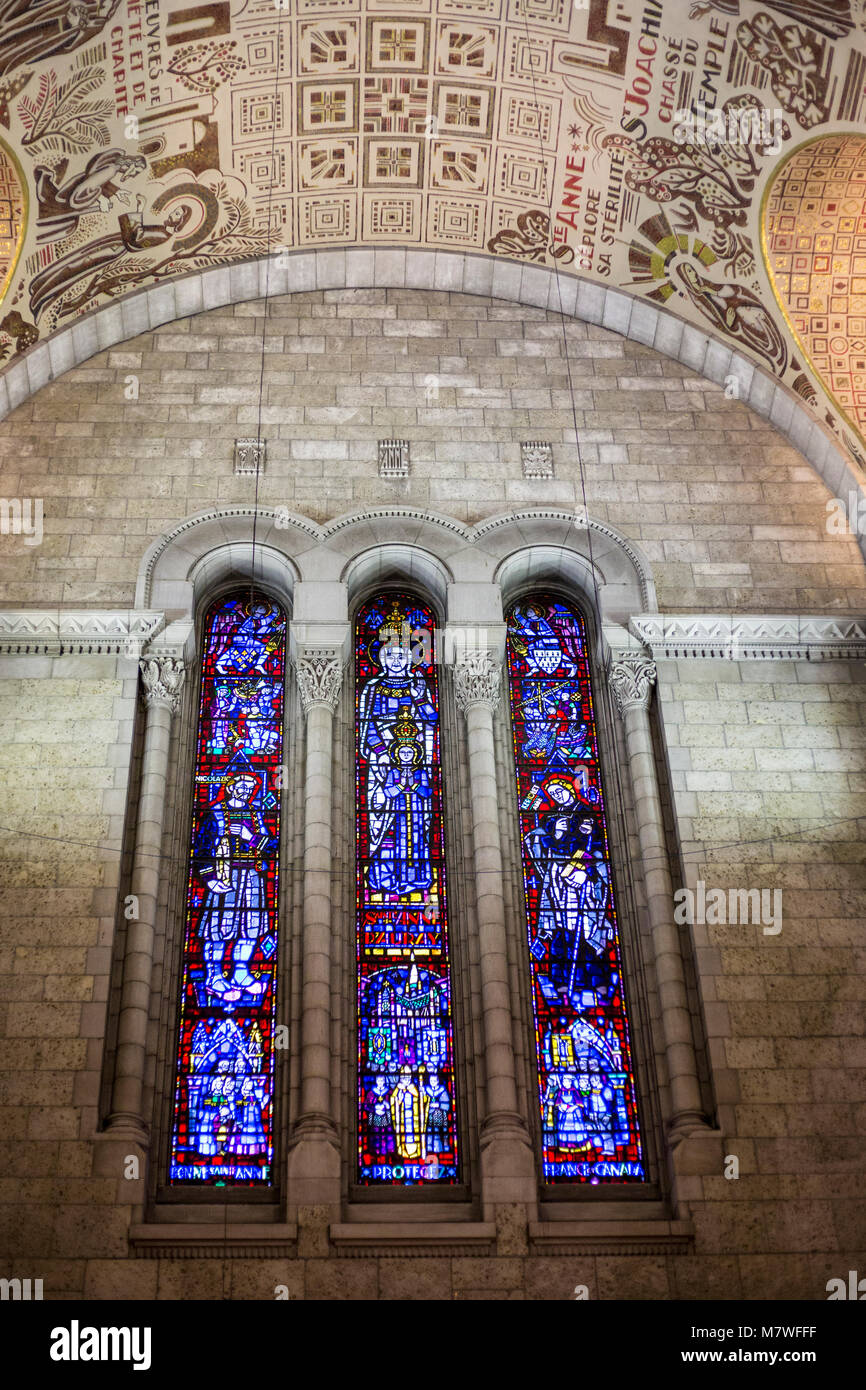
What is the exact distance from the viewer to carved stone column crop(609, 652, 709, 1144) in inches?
374

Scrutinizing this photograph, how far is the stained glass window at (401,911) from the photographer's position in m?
9.70

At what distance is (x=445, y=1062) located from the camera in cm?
995

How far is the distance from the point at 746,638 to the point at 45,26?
6799mm

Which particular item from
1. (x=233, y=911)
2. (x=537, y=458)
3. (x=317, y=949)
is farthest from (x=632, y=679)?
(x=233, y=911)

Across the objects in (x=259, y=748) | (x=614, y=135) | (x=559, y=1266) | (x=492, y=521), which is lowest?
(x=559, y=1266)

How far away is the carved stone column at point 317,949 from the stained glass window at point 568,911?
4.65ft

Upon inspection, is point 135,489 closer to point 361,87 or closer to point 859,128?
point 361,87

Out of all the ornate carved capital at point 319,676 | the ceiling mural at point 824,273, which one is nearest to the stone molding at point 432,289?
the ceiling mural at point 824,273

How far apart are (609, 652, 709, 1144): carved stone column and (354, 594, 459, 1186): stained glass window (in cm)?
143

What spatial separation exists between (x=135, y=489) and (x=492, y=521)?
2837 mm

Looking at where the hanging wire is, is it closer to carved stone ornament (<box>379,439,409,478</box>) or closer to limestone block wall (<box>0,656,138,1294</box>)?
carved stone ornament (<box>379,439,409,478</box>)

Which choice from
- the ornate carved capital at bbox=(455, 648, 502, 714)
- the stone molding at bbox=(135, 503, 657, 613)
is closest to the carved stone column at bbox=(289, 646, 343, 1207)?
the ornate carved capital at bbox=(455, 648, 502, 714)

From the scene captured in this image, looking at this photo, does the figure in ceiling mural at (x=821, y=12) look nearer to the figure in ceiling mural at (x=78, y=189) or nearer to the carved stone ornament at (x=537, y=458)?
the carved stone ornament at (x=537, y=458)

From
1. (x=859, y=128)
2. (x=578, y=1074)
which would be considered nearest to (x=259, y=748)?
(x=578, y=1074)
